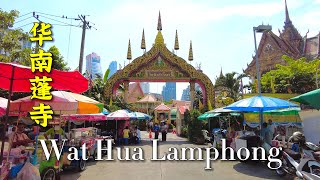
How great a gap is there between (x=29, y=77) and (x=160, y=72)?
51.7 feet

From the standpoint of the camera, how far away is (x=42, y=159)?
6.43 meters

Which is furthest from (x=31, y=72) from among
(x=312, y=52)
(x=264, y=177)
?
(x=312, y=52)

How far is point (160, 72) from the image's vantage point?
21250mm

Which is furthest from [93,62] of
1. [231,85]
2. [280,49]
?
[231,85]

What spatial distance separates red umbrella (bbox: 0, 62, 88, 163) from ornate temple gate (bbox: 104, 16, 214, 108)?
14.4 meters

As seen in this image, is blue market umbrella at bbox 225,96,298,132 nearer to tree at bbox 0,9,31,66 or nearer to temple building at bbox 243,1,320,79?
tree at bbox 0,9,31,66

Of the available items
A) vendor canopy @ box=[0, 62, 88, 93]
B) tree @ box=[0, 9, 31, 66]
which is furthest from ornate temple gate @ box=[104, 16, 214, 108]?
vendor canopy @ box=[0, 62, 88, 93]

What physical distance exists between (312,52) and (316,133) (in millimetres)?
24676

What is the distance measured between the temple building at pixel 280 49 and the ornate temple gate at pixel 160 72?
14605 millimetres

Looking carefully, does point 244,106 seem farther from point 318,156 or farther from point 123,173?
point 123,173

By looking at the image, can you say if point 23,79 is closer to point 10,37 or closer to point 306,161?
point 10,37

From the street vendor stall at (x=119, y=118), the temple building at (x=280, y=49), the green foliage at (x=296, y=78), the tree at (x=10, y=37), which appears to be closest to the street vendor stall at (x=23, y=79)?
the tree at (x=10, y=37)

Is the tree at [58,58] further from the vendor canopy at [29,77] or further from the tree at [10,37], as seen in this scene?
the vendor canopy at [29,77]

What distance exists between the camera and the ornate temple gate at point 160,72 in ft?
69.7
